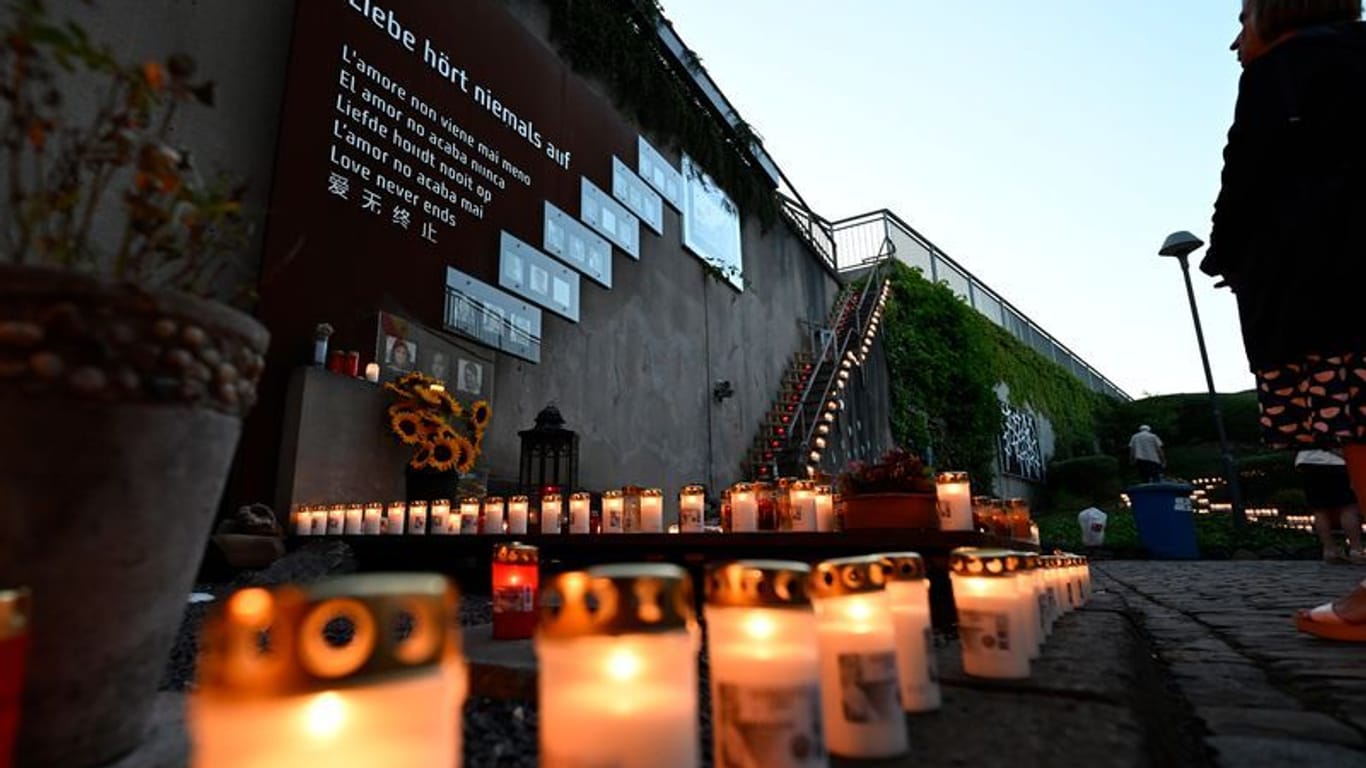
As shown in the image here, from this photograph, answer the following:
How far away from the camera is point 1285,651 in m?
1.95

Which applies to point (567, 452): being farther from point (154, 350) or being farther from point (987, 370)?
point (987, 370)

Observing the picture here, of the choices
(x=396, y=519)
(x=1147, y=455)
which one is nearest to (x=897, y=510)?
(x=396, y=519)

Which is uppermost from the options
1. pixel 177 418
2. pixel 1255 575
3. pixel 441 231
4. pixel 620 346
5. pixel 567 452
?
pixel 441 231

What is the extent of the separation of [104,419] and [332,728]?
0.61 meters

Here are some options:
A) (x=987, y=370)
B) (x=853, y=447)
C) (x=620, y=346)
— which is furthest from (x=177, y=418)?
(x=987, y=370)

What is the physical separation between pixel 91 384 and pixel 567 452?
439 cm

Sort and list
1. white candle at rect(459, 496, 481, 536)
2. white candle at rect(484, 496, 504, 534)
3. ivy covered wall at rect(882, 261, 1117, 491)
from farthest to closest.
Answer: ivy covered wall at rect(882, 261, 1117, 491)
white candle at rect(459, 496, 481, 536)
white candle at rect(484, 496, 504, 534)

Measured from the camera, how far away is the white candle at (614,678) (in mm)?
680

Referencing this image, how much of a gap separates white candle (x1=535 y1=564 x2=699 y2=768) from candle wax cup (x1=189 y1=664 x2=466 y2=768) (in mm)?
165

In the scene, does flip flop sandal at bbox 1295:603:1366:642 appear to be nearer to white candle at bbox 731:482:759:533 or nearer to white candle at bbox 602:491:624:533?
white candle at bbox 731:482:759:533

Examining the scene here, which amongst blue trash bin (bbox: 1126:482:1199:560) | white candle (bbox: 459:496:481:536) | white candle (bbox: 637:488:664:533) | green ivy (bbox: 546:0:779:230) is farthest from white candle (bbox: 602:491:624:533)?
blue trash bin (bbox: 1126:482:1199:560)

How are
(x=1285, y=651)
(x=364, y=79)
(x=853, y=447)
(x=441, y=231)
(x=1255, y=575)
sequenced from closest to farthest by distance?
(x=1285, y=651) → (x=1255, y=575) → (x=364, y=79) → (x=441, y=231) → (x=853, y=447)

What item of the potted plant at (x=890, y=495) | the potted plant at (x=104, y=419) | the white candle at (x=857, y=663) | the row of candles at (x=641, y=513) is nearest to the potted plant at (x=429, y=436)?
the row of candles at (x=641, y=513)

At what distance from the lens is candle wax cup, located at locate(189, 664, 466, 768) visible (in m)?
0.48
